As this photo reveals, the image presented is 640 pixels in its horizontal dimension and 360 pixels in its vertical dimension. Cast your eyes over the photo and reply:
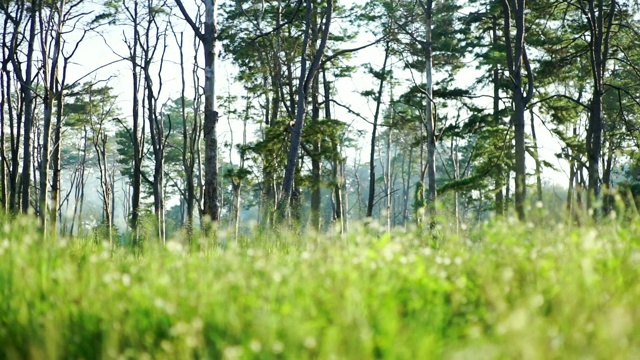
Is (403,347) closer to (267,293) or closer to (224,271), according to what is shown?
(267,293)

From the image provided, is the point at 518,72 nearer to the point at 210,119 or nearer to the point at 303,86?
the point at 303,86

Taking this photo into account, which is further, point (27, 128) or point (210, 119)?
point (27, 128)

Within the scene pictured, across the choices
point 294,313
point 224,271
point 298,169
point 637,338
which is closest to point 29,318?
point 224,271

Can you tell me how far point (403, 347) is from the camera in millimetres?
2260

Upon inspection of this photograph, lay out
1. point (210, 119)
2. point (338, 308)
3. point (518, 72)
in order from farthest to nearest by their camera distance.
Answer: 1. point (210, 119)
2. point (518, 72)
3. point (338, 308)

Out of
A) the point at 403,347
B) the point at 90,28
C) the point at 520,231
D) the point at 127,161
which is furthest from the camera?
the point at 127,161

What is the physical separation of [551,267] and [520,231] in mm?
360

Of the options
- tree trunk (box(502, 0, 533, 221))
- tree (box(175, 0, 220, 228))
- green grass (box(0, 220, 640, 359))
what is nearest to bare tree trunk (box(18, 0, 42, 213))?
tree (box(175, 0, 220, 228))

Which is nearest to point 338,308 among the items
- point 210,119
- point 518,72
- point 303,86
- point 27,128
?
point 210,119

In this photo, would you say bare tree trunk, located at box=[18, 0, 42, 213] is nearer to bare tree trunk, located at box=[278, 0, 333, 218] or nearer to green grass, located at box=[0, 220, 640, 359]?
bare tree trunk, located at box=[278, 0, 333, 218]

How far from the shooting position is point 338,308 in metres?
2.62

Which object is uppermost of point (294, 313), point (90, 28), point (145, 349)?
point (90, 28)

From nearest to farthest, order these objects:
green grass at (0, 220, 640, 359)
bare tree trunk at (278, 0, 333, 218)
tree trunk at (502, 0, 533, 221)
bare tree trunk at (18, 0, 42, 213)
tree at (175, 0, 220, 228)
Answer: green grass at (0, 220, 640, 359) → tree trunk at (502, 0, 533, 221) → tree at (175, 0, 220, 228) → bare tree trunk at (278, 0, 333, 218) → bare tree trunk at (18, 0, 42, 213)

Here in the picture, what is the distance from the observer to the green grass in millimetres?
2270
